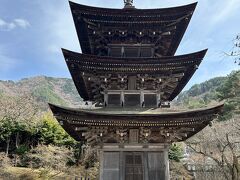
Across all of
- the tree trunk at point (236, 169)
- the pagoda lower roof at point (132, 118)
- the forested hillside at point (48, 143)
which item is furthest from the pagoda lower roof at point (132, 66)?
the forested hillside at point (48, 143)

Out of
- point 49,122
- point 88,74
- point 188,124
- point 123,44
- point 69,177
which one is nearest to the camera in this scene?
point 188,124

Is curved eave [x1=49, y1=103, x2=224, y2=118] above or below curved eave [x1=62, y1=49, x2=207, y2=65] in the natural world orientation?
below

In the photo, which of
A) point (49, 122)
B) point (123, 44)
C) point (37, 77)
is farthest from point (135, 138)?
point (37, 77)

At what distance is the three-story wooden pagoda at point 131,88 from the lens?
39.6 feet

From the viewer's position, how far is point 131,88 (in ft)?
46.9

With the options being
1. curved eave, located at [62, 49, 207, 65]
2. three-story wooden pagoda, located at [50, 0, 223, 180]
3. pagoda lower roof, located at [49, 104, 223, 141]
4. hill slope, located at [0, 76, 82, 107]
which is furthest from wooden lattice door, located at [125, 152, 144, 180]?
hill slope, located at [0, 76, 82, 107]

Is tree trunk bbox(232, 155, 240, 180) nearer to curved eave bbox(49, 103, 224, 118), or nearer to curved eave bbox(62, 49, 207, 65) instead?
curved eave bbox(49, 103, 224, 118)

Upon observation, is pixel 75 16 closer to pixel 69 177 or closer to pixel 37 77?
pixel 69 177

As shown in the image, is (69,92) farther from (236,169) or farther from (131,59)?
(131,59)

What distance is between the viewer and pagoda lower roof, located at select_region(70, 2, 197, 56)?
1455 cm

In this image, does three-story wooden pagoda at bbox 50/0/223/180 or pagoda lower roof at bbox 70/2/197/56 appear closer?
three-story wooden pagoda at bbox 50/0/223/180

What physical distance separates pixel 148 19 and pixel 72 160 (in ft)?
76.6

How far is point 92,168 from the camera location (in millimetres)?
32438

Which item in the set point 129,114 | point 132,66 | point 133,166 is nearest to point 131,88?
point 132,66
